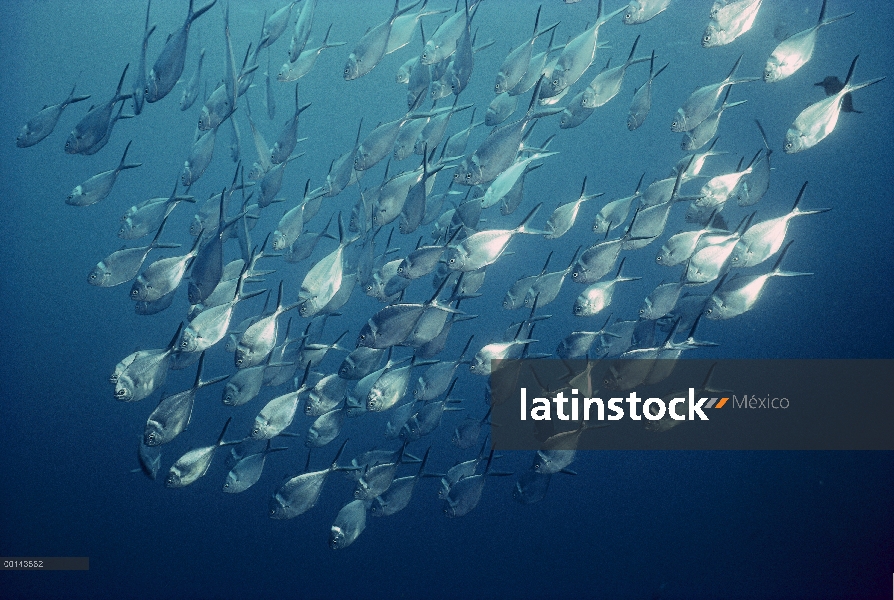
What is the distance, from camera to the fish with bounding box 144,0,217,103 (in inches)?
98.7

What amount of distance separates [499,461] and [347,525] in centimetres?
695

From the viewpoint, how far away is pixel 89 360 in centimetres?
972

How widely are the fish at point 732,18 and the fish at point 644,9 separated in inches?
10.3

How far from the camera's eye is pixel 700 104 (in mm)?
2904

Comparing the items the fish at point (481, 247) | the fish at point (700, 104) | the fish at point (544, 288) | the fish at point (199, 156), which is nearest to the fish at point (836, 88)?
the fish at point (700, 104)

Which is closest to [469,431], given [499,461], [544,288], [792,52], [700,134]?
[544,288]

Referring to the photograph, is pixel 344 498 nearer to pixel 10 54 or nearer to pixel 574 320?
pixel 574 320

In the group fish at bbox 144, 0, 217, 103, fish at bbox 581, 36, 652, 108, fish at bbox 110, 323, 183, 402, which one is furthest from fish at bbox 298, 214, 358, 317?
fish at bbox 581, 36, 652, 108

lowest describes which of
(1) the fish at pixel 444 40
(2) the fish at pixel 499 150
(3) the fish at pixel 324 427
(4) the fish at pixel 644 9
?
(3) the fish at pixel 324 427

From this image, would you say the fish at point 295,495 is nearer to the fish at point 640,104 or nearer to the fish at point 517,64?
the fish at point 517,64

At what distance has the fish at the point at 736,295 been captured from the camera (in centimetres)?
278


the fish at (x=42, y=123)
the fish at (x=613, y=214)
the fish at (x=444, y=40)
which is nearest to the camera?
the fish at (x=444, y=40)

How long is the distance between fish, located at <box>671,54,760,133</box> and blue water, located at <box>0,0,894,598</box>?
20.9ft

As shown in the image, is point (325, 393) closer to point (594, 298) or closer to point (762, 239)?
point (594, 298)
